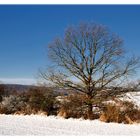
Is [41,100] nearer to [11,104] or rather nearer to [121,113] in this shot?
[11,104]

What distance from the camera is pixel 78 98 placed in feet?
55.8

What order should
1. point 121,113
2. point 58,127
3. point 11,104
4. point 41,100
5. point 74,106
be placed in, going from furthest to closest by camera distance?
point 11,104, point 41,100, point 74,106, point 121,113, point 58,127

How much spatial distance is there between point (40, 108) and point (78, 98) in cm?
198

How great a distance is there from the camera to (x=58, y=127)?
1374cm

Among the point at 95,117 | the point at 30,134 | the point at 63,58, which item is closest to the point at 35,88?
the point at 63,58

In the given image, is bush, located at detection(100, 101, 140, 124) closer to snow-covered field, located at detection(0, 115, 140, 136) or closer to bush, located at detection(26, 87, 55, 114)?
snow-covered field, located at detection(0, 115, 140, 136)

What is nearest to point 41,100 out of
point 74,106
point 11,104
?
point 11,104

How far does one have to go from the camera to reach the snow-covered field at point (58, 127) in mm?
12539

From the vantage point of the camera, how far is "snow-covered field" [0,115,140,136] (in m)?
12.5

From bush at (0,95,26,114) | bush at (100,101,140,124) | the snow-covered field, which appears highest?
bush at (0,95,26,114)

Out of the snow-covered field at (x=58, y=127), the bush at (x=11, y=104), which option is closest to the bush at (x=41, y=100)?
the bush at (x=11, y=104)

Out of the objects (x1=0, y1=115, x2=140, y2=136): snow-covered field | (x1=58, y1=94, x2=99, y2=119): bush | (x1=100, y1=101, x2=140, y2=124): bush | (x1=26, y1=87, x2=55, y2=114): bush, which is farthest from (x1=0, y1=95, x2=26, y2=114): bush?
(x1=100, y1=101, x2=140, y2=124): bush

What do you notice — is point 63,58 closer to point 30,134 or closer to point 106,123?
point 106,123

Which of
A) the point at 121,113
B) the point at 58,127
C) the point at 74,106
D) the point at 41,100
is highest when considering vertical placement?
the point at 41,100
